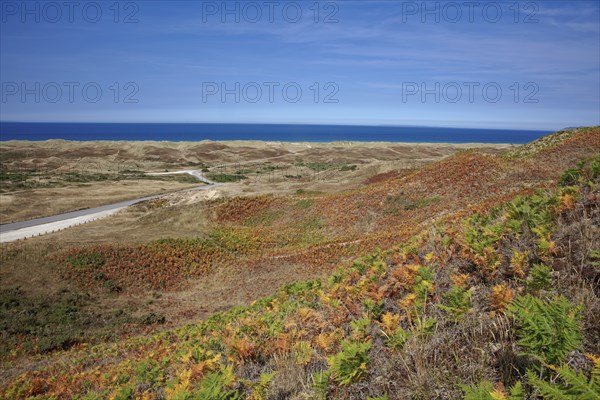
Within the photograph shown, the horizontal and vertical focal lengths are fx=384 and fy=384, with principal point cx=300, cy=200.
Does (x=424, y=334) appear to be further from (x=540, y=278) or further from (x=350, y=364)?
(x=540, y=278)

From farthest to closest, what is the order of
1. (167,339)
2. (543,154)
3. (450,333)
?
(543,154) → (167,339) → (450,333)

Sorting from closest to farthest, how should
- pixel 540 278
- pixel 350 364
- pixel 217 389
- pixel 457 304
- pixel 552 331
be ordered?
1. pixel 552 331
2. pixel 217 389
3. pixel 350 364
4. pixel 540 278
5. pixel 457 304

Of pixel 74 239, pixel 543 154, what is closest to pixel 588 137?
pixel 543 154

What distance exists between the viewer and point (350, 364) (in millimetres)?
4633

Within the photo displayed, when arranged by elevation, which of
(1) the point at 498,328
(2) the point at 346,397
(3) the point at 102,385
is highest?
(1) the point at 498,328

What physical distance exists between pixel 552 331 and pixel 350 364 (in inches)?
85.5

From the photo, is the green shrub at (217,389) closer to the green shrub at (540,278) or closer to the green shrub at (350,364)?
the green shrub at (350,364)

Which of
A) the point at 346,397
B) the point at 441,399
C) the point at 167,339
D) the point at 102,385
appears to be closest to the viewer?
the point at 441,399

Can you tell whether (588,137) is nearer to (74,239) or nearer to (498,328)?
(498,328)

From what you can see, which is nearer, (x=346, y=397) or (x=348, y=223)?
(x=346, y=397)

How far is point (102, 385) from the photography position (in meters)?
9.27

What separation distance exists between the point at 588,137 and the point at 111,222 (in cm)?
4796

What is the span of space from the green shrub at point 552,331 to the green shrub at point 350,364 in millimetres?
1751

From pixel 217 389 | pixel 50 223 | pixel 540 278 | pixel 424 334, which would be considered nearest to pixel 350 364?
pixel 424 334
